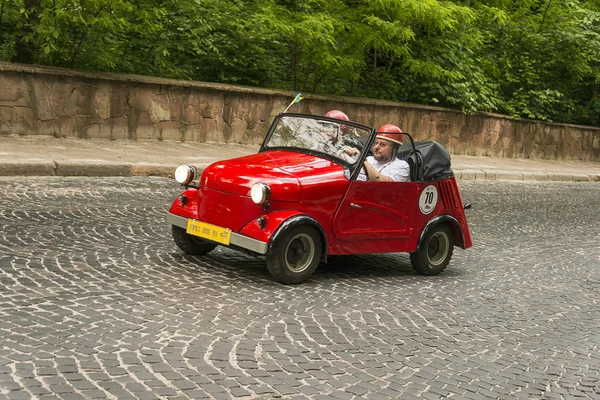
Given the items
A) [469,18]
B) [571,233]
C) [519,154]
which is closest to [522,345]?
[571,233]

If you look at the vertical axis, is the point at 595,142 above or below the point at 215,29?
below

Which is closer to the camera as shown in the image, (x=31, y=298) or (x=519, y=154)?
(x=31, y=298)

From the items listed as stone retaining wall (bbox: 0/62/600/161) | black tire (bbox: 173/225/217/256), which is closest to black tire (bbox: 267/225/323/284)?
black tire (bbox: 173/225/217/256)

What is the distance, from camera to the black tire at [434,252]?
27.8ft

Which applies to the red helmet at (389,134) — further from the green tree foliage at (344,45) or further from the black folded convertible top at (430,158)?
the green tree foliage at (344,45)

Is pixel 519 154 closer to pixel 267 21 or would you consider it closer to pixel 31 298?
pixel 267 21

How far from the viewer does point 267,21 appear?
18.7 meters

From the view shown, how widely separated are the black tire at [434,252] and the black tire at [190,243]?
1860 millimetres

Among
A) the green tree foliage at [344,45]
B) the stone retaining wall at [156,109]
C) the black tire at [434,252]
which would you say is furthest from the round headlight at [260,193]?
the green tree foliage at [344,45]

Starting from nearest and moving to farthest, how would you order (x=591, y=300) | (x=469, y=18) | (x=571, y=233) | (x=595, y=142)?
(x=591, y=300), (x=571, y=233), (x=469, y=18), (x=595, y=142)

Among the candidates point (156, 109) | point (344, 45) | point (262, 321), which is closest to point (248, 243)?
point (262, 321)

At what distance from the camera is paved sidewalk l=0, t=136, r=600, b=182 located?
42.0ft

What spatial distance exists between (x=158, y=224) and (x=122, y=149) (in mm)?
6156

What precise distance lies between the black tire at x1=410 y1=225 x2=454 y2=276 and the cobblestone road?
0.15 meters
